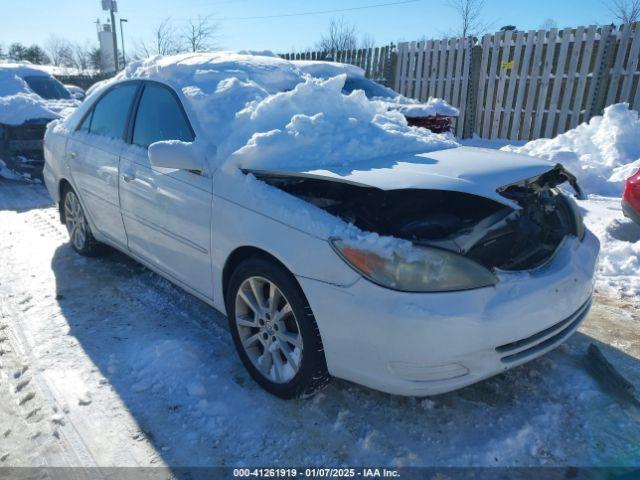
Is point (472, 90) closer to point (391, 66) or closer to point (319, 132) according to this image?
point (391, 66)

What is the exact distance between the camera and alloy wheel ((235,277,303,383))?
97.9 inches

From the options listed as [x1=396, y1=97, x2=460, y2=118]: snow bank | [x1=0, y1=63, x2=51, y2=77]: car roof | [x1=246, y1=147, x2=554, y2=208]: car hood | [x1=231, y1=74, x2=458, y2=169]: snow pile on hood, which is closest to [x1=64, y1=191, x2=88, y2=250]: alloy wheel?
[x1=231, y1=74, x2=458, y2=169]: snow pile on hood

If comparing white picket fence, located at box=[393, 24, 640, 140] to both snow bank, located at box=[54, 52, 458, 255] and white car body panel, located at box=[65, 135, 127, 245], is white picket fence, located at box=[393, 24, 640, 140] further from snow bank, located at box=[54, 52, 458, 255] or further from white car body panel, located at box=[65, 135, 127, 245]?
white car body panel, located at box=[65, 135, 127, 245]

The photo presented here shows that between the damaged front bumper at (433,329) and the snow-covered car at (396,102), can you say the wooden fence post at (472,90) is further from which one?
the damaged front bumper at (433,329)

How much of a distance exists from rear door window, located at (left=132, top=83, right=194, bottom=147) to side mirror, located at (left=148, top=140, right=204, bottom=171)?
0.28 m

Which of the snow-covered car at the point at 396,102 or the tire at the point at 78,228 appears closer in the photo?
the tire at the point at 78,228

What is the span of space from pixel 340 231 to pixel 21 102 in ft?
25.3

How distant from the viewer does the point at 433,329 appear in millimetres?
2023

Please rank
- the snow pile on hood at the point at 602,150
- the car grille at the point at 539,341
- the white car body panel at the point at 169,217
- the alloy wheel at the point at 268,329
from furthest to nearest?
1. the snow pile on hood at the point at 602,150
2. the white car body panel at the point at 169,217
3. the alloy wheel at the point at 268,329
4. the car grille at the point at 539,341

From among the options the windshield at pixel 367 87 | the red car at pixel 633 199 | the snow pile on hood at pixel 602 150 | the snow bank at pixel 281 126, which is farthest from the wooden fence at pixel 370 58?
the snow bank at pixel 281 126

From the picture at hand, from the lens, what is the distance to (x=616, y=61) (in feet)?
29.0

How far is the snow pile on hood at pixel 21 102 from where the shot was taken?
748 centimetres

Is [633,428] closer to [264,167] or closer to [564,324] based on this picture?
[564,324]

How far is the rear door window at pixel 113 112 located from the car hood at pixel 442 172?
1737mm
